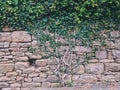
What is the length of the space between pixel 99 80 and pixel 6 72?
6.09 feet

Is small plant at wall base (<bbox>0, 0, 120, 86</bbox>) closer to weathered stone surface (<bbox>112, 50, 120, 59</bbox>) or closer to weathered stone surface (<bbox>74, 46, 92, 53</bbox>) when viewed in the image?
weathered stone surface (<bbox>74, 46, 92, 53</bbox>)

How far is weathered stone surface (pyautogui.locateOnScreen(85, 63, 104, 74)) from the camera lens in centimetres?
656

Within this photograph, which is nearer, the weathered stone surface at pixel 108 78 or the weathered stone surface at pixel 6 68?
the weathered stone surface at pixel 6 68

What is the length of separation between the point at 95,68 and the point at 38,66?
44.6 inches

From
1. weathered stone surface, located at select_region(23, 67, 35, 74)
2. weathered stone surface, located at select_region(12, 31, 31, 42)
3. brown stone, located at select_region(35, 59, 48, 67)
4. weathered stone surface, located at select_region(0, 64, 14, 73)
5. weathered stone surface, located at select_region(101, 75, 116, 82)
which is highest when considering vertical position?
weathered stone surface, located at select_region(12, 31, 31, 42)

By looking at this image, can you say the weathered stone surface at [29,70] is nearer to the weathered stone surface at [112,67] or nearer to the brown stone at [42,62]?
the brown stone at [42,62]

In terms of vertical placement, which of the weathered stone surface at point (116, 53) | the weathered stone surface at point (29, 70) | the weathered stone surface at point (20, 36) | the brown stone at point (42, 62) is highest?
the weathered stone surface at point (20, 36)

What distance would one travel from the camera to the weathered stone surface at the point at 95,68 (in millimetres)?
6562

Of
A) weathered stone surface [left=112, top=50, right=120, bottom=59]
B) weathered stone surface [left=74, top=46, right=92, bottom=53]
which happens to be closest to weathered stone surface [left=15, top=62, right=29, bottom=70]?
weathered stone surface [left=74, top=46, right=92, bottom=53]

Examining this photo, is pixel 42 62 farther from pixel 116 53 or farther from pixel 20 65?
pixel 116 53

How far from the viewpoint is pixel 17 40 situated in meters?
6.48

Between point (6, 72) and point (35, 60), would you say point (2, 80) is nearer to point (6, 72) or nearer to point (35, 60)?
point (6, 72)

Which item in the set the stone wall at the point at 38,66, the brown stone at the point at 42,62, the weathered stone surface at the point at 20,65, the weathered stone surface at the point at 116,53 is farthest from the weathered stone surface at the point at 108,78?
the weathered stone surface at the point at 20,65

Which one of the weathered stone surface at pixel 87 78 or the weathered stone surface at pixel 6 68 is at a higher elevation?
the weathered stone surface at pixel 6 68
